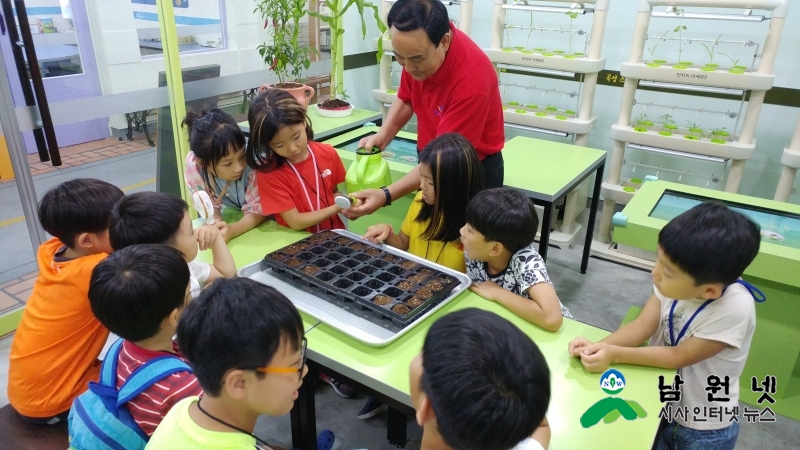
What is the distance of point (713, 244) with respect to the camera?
1.08 m

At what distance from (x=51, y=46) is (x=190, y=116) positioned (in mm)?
1332

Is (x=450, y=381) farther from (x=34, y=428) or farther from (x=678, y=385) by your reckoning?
(x=34, y=428)

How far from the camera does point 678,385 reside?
1.23 metres

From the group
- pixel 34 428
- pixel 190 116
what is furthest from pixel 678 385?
pixel 190 116

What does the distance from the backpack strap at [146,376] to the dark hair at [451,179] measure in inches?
34.0

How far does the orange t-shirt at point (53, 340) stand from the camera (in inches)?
51.8

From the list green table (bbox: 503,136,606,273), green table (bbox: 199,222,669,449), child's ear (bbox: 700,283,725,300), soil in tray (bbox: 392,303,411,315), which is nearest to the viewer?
green table (bbox: 199,222,669,449)

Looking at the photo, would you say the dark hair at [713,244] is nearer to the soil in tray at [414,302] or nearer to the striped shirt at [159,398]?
the soil in tray at [414,302]

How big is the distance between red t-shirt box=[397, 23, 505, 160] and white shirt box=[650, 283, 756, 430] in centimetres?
81

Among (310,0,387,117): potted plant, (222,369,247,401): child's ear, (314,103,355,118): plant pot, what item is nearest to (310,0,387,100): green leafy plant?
(310,0,387,117): potted plant

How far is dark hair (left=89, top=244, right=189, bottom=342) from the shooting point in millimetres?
1059

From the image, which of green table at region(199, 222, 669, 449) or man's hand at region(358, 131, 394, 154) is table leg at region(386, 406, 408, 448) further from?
man's hand at region(358, 131, 394, 154)

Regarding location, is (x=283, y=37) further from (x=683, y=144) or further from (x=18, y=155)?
(x=683, y=144)

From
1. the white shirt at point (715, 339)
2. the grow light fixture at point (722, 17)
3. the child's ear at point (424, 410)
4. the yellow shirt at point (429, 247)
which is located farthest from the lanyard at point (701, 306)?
the grow light fixture at point (722, 17)
